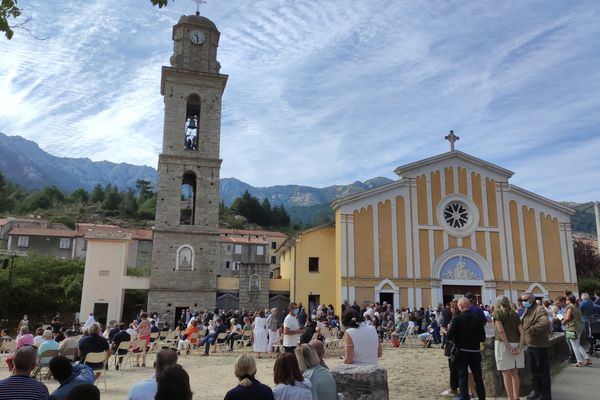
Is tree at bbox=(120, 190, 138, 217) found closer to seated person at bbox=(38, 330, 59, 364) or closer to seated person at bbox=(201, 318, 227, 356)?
seated person at bbox=(201, 318, 227, 356)

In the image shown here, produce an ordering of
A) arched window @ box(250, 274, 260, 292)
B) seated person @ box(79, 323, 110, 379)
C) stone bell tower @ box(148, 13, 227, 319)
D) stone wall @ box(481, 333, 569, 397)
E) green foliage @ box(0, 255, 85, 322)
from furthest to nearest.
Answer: green foliage @ box(0, 255, 85, 322) → arched window @ box(250, 274, 260, 292) → stone bell tower @ box(148, 13, 227, 319) → seated person @ box(79, 323, 110, 379) → stone wall @ box(481, 333, 569, 397)

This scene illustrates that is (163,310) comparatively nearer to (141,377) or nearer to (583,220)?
(141,377)

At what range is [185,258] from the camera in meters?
27.5

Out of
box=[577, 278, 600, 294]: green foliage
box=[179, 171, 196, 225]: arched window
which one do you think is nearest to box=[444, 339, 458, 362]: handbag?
box=[179, 171, 196, 225]: arched window

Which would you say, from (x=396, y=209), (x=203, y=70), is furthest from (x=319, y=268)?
(x=203, y=70)

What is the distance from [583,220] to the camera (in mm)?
141125

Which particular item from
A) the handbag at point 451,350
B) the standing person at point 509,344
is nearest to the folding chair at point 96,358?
the handbag at point 451,350

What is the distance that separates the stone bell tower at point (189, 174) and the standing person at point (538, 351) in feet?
71.7

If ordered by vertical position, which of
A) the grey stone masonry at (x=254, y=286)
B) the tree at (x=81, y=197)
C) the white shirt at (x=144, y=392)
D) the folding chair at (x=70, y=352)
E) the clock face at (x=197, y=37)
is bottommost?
the folding chair at (x=70, y=352)

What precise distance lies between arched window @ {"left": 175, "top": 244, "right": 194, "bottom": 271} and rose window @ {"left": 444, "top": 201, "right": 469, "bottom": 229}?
1508 centimetres

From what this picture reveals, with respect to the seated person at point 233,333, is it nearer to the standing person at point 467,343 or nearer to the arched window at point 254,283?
the arched window at point 254,283

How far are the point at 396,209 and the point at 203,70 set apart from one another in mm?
14576

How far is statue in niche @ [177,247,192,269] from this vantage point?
27.3 metres

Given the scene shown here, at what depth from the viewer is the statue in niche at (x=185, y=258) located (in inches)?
1076
